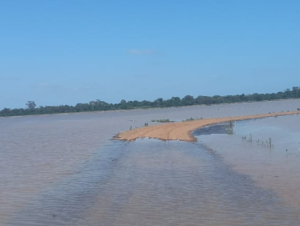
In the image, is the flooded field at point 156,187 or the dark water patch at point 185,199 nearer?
the dark water patch at point 185,199

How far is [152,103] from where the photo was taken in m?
126

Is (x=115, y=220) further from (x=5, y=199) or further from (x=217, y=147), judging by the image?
(x=217, y=147)

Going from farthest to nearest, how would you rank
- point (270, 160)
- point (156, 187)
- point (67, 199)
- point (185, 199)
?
point (270, 160)
point (156, 187)
point (67, 199)
point (185, 199)

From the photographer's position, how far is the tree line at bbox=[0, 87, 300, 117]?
124500 millimetres

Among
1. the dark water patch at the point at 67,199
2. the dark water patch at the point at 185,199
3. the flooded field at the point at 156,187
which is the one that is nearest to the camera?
the dark water patch at the point at 185,199

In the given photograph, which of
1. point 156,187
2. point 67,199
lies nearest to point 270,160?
point 156,187

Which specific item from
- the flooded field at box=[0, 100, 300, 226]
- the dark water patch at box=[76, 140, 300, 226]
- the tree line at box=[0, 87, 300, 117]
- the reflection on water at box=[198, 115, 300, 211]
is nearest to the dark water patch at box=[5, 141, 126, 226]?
the flooded field at box=[0, 100, 300, 226]

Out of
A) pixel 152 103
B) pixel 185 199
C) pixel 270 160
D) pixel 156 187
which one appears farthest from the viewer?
pixel 152 103

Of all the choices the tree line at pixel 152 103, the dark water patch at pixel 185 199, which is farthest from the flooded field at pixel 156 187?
the tree line at pixel 152 103

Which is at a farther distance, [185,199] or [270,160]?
[270,160]

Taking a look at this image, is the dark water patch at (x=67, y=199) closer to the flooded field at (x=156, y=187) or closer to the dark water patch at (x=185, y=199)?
the flooded field at (x=156, y=187)

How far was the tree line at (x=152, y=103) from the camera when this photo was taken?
124 metres

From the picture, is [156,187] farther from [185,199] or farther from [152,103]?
[152,103]

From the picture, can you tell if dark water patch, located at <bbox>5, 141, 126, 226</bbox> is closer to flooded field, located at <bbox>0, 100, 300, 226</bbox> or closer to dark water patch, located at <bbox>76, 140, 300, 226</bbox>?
flooded field, located at <bbox>0, 100, 300, 226</bbox>
